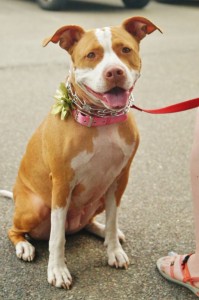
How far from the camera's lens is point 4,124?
4.09 meters

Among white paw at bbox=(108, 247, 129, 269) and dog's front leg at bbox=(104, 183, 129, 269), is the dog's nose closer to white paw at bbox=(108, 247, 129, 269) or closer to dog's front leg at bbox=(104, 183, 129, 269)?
dog's front leg at bbox=(104, 183, 129, 269)

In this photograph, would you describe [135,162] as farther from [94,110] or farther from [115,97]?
[115,97]

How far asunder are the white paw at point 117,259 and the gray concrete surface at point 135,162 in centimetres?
3

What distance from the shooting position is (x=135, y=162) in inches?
139

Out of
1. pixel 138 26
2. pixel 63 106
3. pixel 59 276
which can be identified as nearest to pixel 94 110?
pixel 63 106

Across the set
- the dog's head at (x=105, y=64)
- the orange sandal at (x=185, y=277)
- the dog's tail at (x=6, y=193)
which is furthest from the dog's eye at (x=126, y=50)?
the dog's tail at (x=6, y=193)

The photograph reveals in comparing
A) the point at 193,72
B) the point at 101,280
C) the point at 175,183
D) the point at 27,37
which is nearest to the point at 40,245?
the point at 101,280

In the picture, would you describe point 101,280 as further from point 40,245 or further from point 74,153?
point 74,153

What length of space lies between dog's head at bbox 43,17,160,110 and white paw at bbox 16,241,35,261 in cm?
83

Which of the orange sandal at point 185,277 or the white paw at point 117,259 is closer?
the orange sandal at point 185,277

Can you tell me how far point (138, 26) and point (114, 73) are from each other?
35cm

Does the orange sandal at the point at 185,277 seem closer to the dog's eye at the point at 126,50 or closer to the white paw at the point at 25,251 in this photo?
the white paw at the point at 25,251

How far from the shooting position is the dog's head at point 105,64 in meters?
1.88

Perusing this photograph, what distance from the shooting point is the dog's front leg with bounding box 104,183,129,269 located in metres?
2.39
